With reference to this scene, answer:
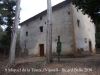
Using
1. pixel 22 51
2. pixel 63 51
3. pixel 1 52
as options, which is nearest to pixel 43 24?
pixel 63 51

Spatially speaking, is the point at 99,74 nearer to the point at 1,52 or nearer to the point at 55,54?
the point at 55,54

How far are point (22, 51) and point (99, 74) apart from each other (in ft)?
50.9

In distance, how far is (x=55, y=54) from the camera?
46.1ft

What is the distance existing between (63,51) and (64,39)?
139 cm

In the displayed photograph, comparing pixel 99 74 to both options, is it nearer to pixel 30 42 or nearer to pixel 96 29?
pixel 30 42

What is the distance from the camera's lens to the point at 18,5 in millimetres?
9844

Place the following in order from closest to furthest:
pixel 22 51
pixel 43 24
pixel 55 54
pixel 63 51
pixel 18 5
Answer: pixel 18 5, pixel 63 51, pixel 55 54, pixel 43 24, pixel 22 51

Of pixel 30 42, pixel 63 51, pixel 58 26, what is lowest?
pixel 63 51

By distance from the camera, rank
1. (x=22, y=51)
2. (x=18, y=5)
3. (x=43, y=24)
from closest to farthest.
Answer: (x=18, y=5), (x=43, y=24), (x=22, y=51)

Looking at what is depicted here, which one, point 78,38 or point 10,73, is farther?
point 78,38

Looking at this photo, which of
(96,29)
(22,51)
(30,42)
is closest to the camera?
(30,42)

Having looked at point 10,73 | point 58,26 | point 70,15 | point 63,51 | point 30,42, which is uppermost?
point 70,15

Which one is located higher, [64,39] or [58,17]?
[58,17]

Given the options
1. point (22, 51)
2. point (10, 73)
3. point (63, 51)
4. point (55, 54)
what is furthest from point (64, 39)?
point (22, 51)
